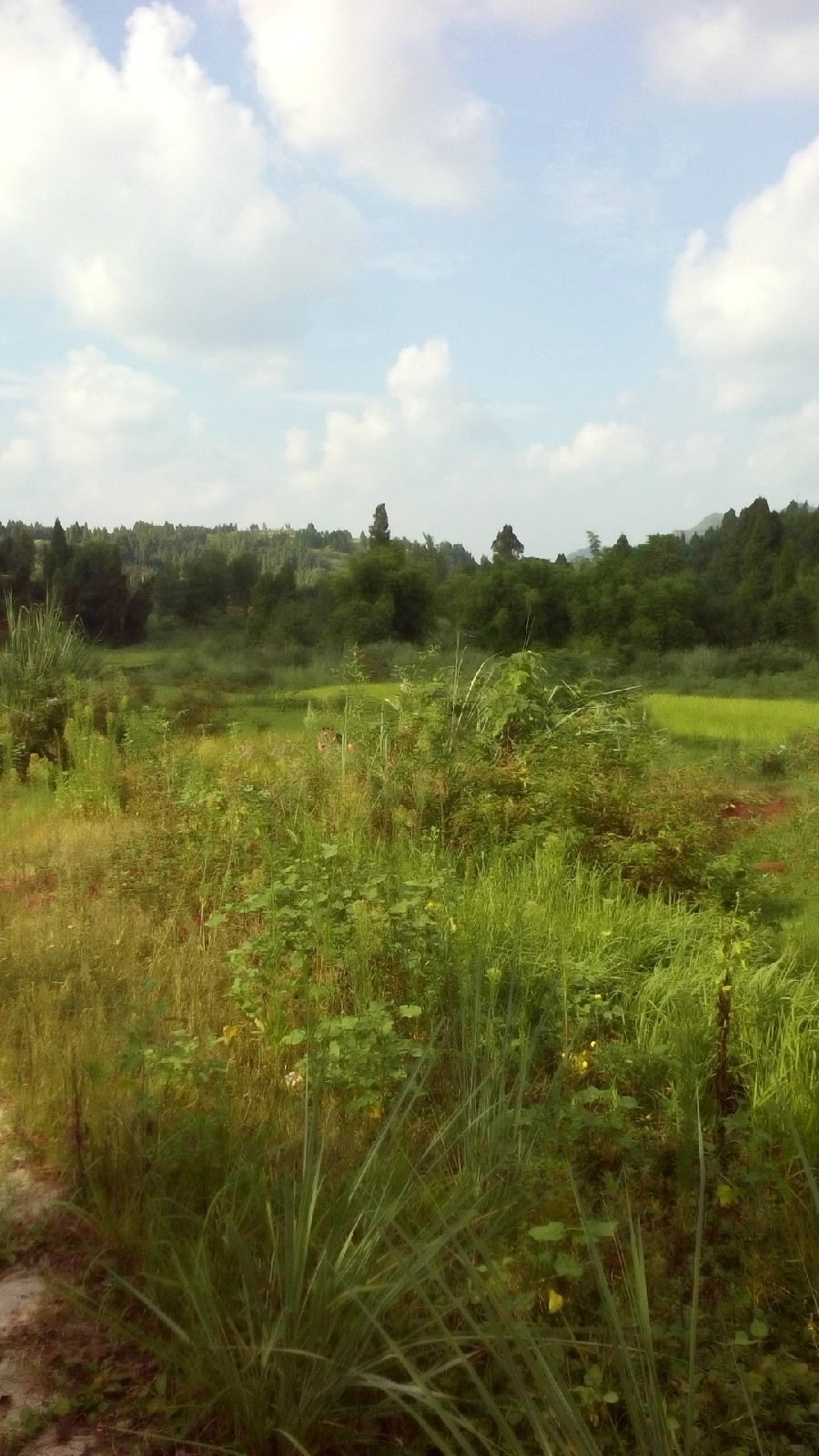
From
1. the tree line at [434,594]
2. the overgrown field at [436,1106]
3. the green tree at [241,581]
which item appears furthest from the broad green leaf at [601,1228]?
the green tree at [241,581]

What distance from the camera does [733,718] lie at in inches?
549

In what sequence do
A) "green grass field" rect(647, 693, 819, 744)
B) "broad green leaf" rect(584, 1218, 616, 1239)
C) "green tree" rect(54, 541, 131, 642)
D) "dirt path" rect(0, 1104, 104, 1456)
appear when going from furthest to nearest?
"green tree" rect(54, 541, 131, 642)
"green grass field" rect(647, 693, 819, 744)
"broad green leaf" rect(584, 1218, 616, 1239)
"dirt path" rect(0, 1104, 104, 1456)

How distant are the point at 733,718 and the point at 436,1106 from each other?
1177 centimetres

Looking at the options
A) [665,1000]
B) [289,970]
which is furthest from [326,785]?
[665,1000]

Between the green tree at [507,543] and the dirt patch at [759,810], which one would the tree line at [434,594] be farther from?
the dirt patch at [759,810]

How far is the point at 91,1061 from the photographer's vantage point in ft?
9.61

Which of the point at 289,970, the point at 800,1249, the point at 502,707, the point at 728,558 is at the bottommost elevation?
the point at 800,1249

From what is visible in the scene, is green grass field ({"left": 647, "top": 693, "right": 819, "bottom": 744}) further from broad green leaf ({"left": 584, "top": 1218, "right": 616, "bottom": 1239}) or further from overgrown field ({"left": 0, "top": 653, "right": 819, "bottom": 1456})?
broad green leaf ({"left": 584, "top": 1218, "right": 616, "bottom": 1239})

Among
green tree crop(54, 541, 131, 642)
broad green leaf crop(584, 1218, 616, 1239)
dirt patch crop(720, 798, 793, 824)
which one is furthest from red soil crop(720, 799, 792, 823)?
green tree crop(54, 541, 131, 642)

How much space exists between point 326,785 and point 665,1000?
342cm

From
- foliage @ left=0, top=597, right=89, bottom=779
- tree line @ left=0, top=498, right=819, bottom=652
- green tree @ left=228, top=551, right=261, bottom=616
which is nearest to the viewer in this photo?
foliage @ left=0, top=597, right=89, bottom=779

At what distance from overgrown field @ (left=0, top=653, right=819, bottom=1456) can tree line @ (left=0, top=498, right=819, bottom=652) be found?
13243 millimetres

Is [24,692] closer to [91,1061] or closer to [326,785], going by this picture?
[326,785]

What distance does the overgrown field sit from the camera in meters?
1.97
